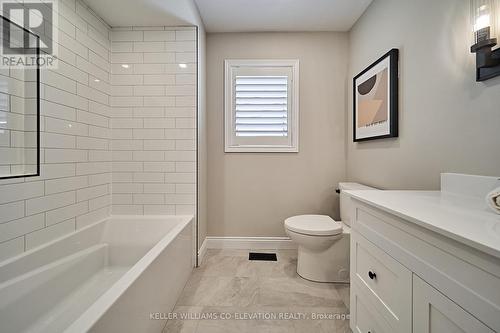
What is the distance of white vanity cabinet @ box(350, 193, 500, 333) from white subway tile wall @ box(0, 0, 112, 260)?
183 centimetres

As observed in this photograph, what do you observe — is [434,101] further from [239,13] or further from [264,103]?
[239,13]

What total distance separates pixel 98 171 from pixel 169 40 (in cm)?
131

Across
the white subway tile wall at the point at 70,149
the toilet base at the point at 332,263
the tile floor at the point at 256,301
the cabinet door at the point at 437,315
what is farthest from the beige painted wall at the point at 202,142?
the cabinet door at the point at 437,315

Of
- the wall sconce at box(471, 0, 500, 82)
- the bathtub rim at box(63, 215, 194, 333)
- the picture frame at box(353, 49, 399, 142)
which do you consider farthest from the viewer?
the picture frame at box(353, 49, 399, 142)

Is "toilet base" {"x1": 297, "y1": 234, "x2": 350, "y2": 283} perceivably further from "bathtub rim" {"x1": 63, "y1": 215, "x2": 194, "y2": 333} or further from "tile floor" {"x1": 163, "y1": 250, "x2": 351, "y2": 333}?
"bathtub rim" {"x1": 63, "y1": 215, "x2": 194, "y2": 333}

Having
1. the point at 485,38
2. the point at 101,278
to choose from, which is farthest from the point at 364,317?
the point at 101,278

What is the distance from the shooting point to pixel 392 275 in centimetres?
89

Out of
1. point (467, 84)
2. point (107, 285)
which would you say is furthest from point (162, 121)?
point (467, 84)

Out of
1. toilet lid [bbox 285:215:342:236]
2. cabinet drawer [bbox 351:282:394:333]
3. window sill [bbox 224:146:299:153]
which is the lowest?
cabinet drawer [bbox 351:282:394:333]

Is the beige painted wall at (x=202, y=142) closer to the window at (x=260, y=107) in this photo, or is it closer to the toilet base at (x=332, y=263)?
the window at (x=260, y=107)

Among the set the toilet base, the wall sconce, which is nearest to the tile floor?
the toilet base

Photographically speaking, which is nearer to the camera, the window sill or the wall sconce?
the wall sconce

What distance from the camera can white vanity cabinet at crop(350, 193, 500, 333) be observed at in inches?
21.2

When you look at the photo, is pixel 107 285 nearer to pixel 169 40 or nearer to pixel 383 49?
pixel 169 40
